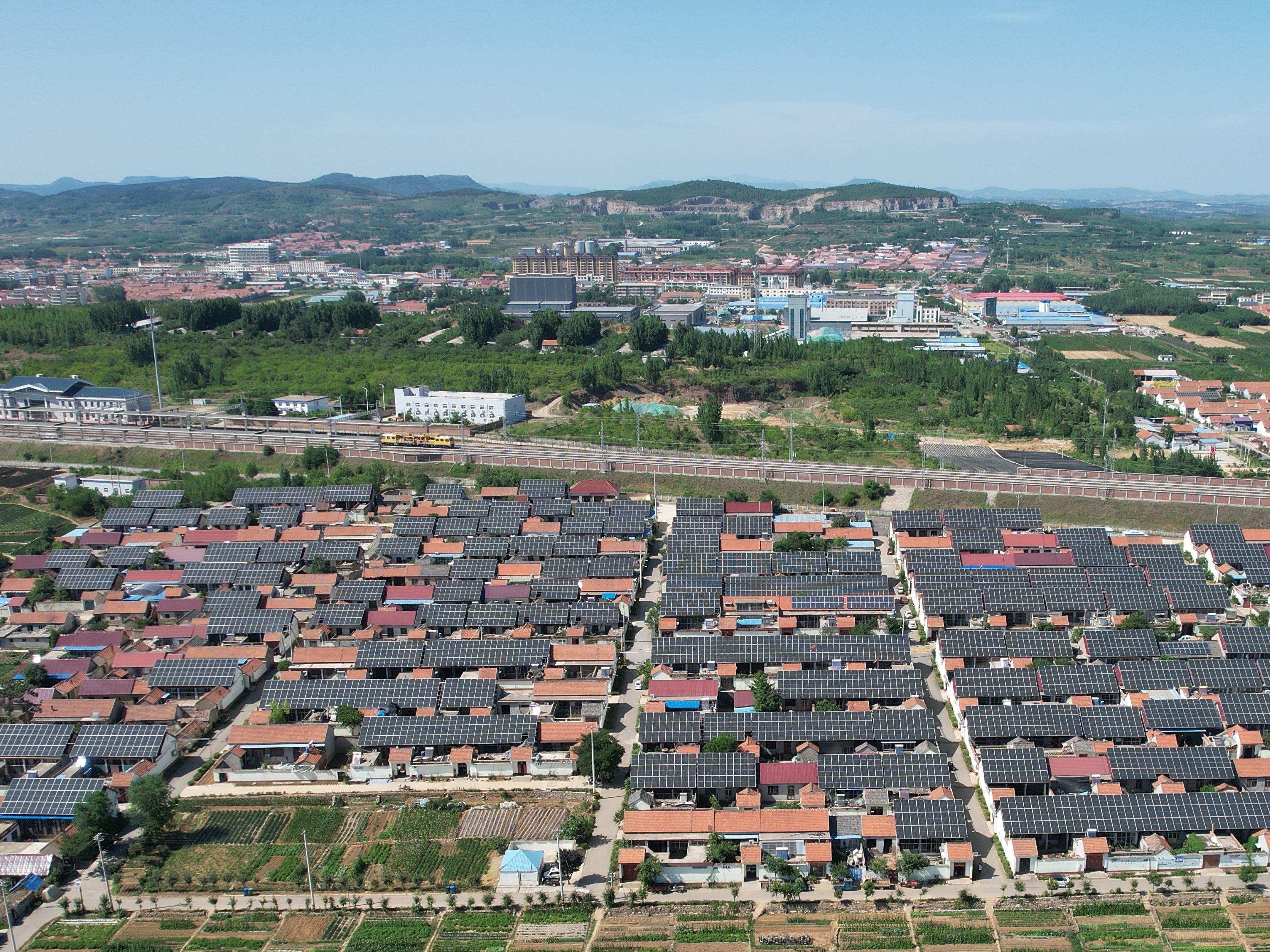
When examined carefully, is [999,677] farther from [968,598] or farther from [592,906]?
[592,906]

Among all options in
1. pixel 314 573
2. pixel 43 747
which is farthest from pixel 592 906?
pixel 314 573

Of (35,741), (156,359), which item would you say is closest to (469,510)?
(35,741)

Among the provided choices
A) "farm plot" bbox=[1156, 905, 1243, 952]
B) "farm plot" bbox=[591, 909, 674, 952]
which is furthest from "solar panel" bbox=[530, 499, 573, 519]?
"farm plot" bbox=[1156, 905, 1243, 952]

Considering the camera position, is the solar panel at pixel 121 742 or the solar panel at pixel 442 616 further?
the solar panel at pixel 442 616

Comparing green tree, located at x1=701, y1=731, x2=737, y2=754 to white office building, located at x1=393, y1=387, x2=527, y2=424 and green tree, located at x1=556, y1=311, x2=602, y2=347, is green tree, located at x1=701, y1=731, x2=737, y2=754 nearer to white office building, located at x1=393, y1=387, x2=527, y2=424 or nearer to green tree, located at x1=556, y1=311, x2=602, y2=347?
white office building, located at x1=393, y1=387, x2=527, y2=424

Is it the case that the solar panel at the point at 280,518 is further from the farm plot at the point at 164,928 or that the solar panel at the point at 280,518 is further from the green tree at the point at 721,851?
the green tree at the point at 721,851

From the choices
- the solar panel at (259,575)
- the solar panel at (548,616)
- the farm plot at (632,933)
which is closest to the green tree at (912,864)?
the farm plot at (632,933)

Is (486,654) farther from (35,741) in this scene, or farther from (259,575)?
(35,741)
